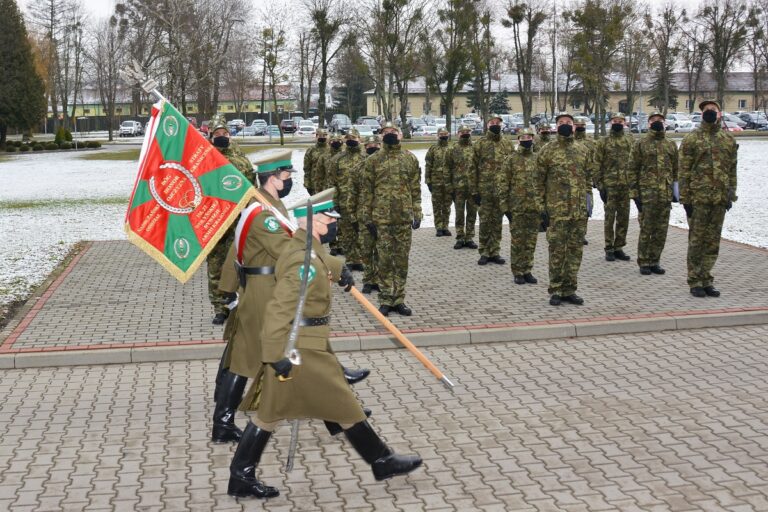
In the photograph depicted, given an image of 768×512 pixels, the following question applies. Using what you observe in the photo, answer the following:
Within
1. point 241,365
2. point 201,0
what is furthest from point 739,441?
point 201,0

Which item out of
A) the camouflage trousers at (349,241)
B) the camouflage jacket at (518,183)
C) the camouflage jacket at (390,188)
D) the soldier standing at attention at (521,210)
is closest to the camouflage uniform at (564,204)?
the soldier standing at attention at (521,210)

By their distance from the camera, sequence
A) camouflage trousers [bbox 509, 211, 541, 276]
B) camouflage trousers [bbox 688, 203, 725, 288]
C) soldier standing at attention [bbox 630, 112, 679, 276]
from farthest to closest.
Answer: soldier standing at attention [bbox 630, 112, 679, 276]
camouflage trousers [bbox 509, 211, 541, 276]
camouflage trousers [bbox 688, 203, 725, 288]

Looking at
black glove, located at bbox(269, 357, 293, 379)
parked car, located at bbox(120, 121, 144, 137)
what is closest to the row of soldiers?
black glove, located at bbox(269, 357, 293, 379)

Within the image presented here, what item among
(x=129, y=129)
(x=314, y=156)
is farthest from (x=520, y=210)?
(x=129, y=129)

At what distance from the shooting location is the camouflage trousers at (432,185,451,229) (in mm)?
16641

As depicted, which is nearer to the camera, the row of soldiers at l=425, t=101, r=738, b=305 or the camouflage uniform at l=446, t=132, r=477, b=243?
the row of soldiers at l=425, t=101, r=738, b=305

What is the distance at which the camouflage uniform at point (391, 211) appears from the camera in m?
10.7

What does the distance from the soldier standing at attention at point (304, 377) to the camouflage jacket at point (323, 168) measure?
9467 millimetres

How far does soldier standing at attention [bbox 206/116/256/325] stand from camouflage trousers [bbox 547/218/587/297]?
3574 mm

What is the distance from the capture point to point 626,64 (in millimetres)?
66562

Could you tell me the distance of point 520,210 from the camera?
12688 mm

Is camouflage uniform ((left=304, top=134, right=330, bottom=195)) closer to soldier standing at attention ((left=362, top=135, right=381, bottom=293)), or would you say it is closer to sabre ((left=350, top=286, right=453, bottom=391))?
soldier standing at attention ((left=362, top=135, right=381, bottom=293))

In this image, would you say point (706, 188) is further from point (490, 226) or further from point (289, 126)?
point (289, 126)

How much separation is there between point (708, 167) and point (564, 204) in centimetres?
175
